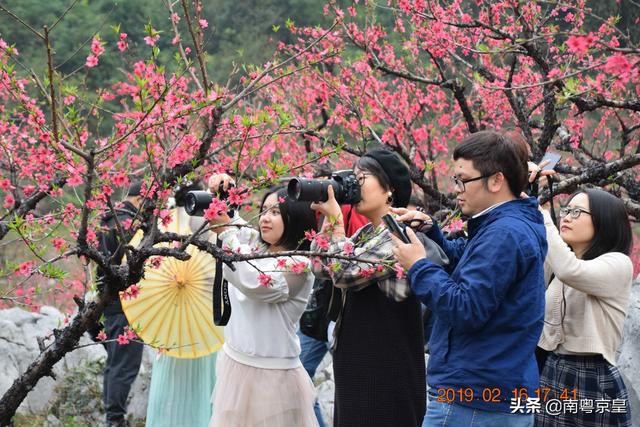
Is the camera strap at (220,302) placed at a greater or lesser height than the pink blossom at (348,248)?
lesser

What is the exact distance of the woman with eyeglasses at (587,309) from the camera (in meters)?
3.24

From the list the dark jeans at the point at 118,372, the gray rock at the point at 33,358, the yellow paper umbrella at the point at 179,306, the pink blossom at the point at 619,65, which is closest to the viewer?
the pink blossom at the point at 619,65

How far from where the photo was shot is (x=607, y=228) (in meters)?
3.43

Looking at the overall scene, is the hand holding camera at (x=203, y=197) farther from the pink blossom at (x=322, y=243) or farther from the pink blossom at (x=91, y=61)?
the pink blossom at (x=91, y=61)

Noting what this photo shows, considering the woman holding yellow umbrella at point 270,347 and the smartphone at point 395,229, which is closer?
the smartphone at point 395,229

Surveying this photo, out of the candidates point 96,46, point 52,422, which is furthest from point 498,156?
point 52,422

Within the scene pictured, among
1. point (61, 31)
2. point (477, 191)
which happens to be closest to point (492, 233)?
point (477, 191)

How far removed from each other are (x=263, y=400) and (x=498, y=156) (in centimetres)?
A: 168

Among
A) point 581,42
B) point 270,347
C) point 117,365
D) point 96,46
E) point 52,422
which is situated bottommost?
point 52,422

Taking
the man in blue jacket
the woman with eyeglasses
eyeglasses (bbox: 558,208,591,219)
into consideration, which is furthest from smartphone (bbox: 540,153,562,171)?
the man in blue jacket

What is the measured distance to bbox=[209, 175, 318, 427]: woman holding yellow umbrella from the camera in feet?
11.6

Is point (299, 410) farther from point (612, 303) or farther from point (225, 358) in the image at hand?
point (612, 303)

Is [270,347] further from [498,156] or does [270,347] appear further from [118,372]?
[118,372]

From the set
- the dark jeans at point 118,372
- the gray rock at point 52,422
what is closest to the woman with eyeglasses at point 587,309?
the dark jeans at point 118,372
